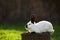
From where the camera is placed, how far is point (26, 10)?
14.1 m

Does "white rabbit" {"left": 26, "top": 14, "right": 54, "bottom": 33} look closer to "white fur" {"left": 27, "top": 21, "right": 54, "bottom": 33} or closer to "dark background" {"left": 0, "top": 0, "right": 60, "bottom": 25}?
"white fur" {"left": 27, "top": 21, "right": 54, "bottom": 33}

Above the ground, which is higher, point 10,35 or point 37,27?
point 37,27

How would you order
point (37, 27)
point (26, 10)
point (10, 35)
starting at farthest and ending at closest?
point (26, 10), point (10, 35), point (37, 27)

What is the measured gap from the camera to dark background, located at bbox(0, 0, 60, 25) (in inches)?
548

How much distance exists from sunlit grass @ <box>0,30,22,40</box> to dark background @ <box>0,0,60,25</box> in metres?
3.19

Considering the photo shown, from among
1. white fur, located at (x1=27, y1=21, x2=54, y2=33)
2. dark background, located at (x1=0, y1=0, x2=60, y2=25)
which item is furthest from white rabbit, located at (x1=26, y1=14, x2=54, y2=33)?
dark background, located at (x1=0, y1=0, x2=60, y2=25)

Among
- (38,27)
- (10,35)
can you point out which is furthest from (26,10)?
(38,27)

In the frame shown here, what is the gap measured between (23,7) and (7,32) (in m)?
3.68

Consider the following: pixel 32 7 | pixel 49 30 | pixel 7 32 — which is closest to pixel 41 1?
pixel 32 7

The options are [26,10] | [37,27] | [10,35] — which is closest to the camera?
[37,27]

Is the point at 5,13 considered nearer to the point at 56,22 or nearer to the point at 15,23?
the point at 15,23

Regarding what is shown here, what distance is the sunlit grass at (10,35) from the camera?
30.5 ft

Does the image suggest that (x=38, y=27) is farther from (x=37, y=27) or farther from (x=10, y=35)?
(x=10, y=35)

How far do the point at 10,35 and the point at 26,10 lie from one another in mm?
4278
